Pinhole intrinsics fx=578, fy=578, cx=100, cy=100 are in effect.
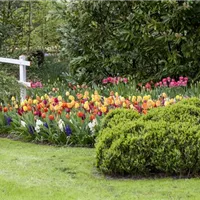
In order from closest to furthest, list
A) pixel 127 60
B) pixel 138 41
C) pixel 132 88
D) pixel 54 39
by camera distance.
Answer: pixel 132 88, pixel 138 41, pixel 127 60, pixel 54 39

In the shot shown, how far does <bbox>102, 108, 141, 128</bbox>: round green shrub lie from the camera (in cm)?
648

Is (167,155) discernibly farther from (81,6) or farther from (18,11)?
(18,11)

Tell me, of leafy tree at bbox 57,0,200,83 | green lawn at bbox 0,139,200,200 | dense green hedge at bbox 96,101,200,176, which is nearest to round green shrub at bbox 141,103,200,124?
dense green hedge at bbox 96,101,200,176

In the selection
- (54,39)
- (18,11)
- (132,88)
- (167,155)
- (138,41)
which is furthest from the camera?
(54,39)

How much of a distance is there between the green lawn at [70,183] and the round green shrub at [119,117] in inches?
20.5

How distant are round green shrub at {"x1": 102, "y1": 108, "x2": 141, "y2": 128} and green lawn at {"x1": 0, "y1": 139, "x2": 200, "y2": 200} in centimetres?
52

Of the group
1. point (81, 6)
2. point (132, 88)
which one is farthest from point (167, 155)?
point (81, 6)

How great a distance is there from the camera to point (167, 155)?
5.81 meters

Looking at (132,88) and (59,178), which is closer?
→ (59,178)

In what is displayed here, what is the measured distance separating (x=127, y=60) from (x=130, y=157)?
7237 mm

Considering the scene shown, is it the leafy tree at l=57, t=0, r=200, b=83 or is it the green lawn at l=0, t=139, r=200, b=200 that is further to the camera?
the leafy tree at l=57, t=0, r=200, b=83

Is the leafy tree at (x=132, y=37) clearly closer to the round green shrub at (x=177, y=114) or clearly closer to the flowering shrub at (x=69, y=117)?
the flowering shrub at (x=69, y=117)

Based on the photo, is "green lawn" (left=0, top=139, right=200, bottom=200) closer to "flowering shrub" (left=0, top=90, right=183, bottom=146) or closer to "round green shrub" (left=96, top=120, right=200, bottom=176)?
"round green shrub" (left=96, top=120, right=200, bottom=176)

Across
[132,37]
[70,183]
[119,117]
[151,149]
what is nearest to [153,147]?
[151,149]
